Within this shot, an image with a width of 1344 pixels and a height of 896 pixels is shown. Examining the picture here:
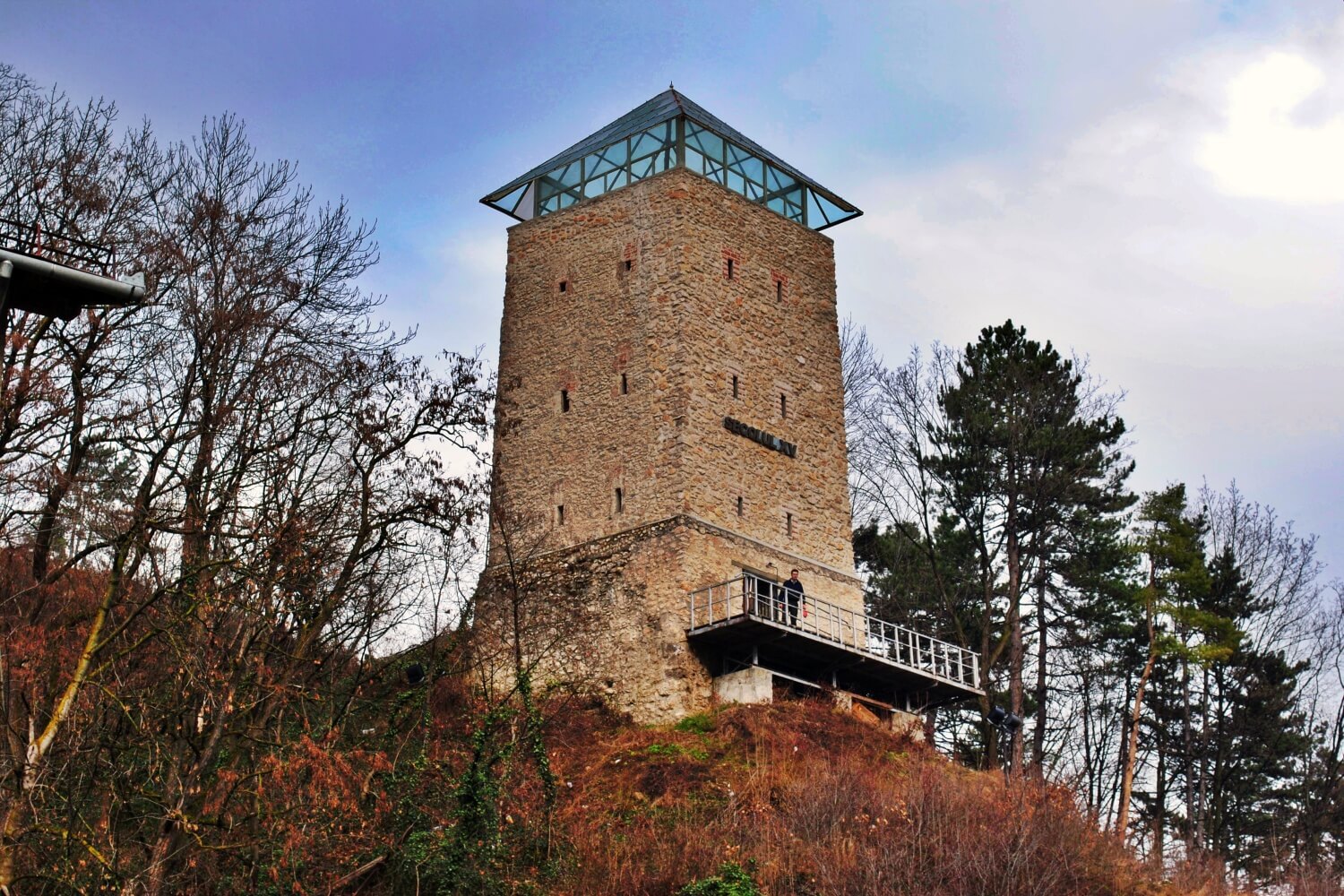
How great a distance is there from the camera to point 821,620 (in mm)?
25031

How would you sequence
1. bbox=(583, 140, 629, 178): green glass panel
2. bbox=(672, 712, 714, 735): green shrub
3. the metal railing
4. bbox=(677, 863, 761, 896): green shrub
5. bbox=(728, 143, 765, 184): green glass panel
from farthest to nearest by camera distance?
bbox=(728, 143, 765, 184): green glass panel → bbox=(583, 140, 629, 178): green glass panel → the metal railing → bbox=(672, 712, 714, 735): green shrub → bbox=(677, 863, 761, 896): green shrub

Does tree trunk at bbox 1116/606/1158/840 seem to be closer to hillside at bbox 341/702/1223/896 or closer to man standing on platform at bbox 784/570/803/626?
hillside at bbox 341/702/1223/896

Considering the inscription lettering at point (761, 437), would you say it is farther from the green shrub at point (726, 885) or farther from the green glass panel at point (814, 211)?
the green shrub at point (726, 885)

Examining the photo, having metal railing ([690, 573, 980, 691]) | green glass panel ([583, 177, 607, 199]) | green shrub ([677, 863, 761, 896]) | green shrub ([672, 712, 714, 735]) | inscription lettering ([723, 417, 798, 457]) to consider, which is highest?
green glass panel ([583, 177, 607, 199])

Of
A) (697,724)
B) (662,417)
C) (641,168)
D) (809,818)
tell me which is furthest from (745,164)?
(809,818)

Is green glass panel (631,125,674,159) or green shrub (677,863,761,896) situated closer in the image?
green shrub (677,863,761,896)

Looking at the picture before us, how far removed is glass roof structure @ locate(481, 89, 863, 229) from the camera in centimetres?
2727

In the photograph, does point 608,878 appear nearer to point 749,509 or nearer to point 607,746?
point 607,746

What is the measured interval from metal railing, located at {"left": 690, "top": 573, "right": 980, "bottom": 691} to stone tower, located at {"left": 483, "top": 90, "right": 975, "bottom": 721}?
90 millimetres

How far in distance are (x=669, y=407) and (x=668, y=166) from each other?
4877 mm

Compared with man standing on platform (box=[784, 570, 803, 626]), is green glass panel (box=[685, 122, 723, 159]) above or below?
above

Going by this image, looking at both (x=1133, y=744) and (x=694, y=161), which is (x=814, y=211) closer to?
(x=694, y=161)

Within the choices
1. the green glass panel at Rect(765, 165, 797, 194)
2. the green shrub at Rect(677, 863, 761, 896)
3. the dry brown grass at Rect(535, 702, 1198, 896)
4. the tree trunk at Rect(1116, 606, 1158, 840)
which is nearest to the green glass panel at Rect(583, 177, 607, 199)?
the green glass panel at Rect(765, 165, 797, 194)

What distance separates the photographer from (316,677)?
1684 cm
